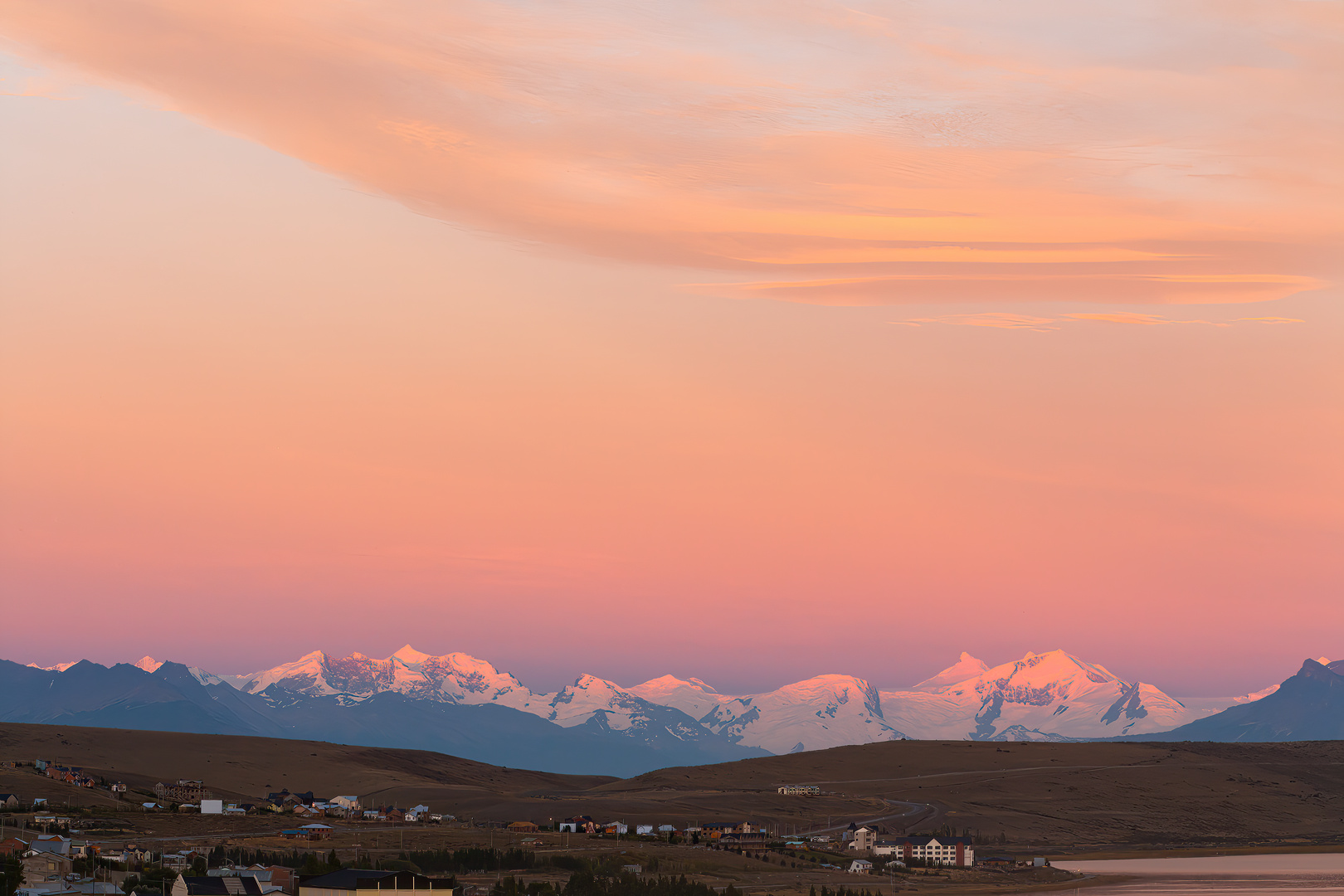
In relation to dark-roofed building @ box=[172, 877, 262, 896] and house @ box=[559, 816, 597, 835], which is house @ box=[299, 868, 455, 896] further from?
house @ box=[559, 816, 597, 835]

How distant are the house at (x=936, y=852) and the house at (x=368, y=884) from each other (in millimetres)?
87303

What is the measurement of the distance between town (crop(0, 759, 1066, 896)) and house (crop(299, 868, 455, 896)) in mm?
119

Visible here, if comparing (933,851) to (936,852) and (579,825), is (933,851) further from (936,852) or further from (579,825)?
(579,825)

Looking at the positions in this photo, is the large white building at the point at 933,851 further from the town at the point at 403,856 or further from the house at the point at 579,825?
the house at the point at 579,825

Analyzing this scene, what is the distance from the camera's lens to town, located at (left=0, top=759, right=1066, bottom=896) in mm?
115000

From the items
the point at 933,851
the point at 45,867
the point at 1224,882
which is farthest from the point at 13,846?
the point at 1224,882

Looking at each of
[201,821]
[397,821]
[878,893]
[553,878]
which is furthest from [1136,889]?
[201,821]

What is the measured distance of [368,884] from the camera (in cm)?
11119

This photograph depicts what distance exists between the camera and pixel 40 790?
19250 cm

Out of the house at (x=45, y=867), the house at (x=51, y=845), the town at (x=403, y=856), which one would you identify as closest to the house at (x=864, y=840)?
the town at (x=403, y=856)

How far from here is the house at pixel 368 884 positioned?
111 metres

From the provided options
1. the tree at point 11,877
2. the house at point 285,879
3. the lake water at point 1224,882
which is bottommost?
the lake water at point 1224,882

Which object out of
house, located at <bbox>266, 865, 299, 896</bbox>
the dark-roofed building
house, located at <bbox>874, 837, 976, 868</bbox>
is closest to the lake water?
house, located at <bbox>874, 837, 976, 868</bbox>

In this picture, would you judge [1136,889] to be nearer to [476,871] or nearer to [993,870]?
[993,870]
